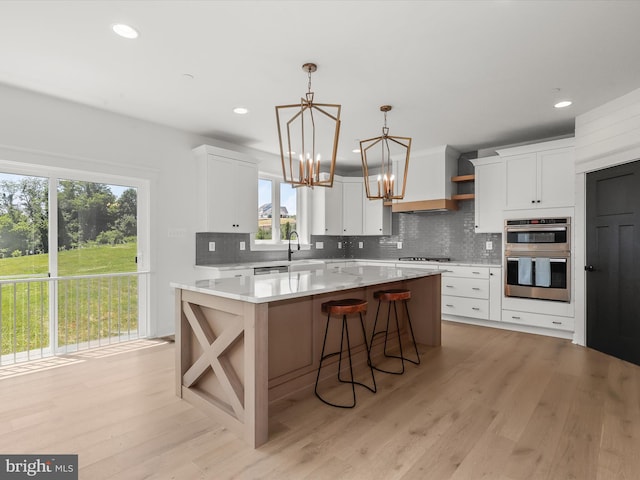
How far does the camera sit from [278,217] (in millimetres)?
5918

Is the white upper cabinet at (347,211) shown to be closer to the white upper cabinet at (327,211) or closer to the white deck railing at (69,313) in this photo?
the white upper cabinet at (327,211)

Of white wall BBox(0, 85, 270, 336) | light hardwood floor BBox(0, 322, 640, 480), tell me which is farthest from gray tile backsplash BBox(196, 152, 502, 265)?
light hardwood floor BBox(0, 322, 640, 480)

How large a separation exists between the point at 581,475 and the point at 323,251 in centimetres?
524

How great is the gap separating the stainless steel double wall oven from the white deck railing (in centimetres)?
454

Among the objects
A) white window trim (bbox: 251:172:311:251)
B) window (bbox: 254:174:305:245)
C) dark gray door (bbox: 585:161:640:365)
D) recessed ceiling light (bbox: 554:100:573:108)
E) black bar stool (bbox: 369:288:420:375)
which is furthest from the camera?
window (bbox: 254:174:305:245)

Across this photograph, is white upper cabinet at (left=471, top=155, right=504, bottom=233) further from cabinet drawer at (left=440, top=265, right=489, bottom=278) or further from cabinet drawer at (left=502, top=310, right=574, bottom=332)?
cabinet drawer at (left=502, top=310, right=574, bottom=332)

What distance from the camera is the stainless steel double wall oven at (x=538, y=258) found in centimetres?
425

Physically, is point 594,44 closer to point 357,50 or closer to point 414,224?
point 357,50

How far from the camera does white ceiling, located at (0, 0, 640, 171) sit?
222cm

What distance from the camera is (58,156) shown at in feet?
11.7

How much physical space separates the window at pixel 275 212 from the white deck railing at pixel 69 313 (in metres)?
1.96

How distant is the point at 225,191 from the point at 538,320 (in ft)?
14.1

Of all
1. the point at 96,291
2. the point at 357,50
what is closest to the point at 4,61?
the point at 96,291

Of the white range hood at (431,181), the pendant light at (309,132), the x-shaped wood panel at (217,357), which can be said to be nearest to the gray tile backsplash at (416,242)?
the white range hood at (431,181)
